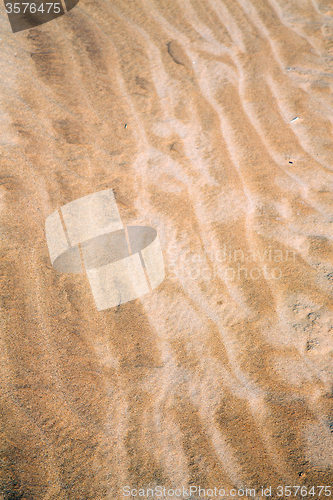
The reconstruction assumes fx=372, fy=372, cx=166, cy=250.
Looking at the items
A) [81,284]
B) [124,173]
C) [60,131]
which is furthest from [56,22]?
[81,284]

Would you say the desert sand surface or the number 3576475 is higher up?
the number 3576475

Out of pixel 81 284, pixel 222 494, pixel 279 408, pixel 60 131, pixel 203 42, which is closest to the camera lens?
pixel 222 494

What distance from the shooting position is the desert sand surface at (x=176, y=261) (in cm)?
147

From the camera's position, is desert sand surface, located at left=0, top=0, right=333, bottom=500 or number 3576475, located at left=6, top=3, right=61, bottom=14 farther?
number 3576475, located at left=6, top=3, right=61, bottom=14

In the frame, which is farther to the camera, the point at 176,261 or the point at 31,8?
the point at 31,8

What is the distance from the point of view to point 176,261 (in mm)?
2064

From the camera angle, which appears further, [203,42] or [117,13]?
[117,13]

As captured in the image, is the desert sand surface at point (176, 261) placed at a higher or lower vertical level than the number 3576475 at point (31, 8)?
lower

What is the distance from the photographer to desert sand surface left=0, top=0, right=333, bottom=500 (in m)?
1.47

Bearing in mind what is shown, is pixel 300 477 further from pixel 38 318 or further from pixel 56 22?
pixel 56 22

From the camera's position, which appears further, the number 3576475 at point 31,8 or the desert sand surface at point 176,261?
the number 3576475 at point 31,8

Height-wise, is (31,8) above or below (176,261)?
above

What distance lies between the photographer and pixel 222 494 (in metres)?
1.38

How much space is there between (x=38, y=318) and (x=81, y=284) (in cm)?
29
